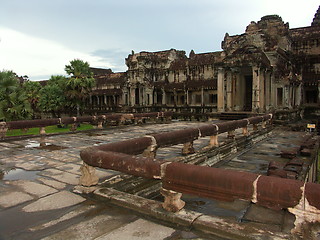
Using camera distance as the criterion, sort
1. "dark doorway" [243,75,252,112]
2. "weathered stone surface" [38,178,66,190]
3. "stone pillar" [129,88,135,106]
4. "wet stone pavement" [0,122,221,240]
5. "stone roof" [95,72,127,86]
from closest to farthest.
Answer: "wet stone pavement" [0,122,221,240] < "weathered stone surface" [38,178,66,190] < "dark doorway" [243,75,252,112] < "stone pillar" [129,88,135,106] < "stone roof" [95,72,127,86]

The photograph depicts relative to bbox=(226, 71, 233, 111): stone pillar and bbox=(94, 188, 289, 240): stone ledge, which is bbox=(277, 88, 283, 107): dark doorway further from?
bbox=(94, 188, 289, 240): stone ledge

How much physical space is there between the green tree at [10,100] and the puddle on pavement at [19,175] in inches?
621

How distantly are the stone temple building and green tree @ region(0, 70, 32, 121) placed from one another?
13963 millimetres

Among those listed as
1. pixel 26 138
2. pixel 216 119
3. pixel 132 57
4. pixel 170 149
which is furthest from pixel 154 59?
pixel 170 149

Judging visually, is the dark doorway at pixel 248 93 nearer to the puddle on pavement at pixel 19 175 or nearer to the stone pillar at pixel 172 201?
the puddle on pavement at pixel 19 175

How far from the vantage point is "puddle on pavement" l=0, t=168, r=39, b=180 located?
5770mm

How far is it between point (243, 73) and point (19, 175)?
20363 mm

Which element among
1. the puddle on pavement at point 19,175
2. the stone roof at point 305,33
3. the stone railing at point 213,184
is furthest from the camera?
the stone roof at point 305,33

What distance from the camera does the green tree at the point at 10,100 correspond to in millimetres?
20359

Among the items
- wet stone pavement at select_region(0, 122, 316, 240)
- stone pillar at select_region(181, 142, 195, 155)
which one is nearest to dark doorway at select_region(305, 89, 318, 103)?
wet stone pavement at select_region(0, 122, 316, 240)

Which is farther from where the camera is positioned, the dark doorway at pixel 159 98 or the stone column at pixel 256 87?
the dark doorway at pixel 159 98

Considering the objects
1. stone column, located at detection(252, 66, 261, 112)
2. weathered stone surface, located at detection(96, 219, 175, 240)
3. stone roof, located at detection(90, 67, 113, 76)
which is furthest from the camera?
stone roof, located at detection(90, 67, 113, 76)

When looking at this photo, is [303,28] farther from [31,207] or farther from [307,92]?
[31,207]

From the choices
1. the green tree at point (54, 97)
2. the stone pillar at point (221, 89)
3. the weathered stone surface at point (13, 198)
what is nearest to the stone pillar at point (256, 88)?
the stone pillar at point (221, 89)
